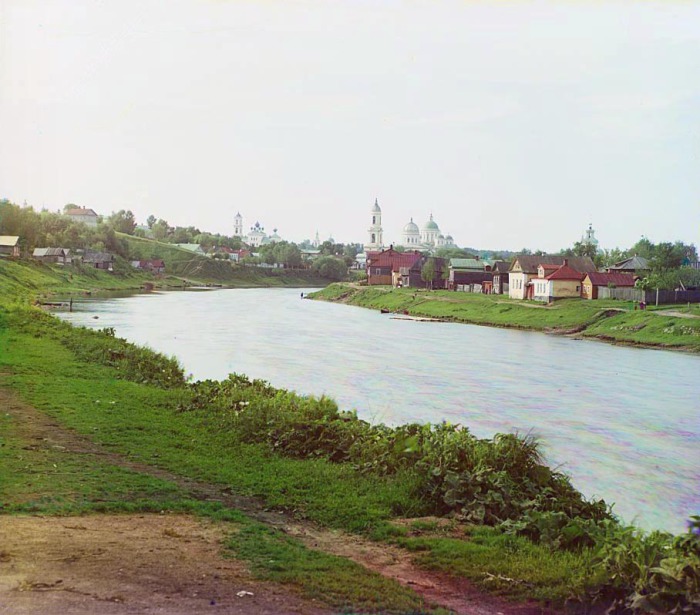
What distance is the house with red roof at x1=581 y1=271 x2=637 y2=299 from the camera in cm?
3553

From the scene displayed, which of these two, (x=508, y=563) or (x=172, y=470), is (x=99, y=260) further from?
(x=508, y=563)

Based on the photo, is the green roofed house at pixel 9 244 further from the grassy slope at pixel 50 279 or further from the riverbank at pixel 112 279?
the riverbank at pixel 112 279

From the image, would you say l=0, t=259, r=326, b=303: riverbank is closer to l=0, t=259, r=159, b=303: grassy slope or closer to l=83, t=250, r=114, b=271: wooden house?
l=0, t=259, r=159, b=303: grassy slope

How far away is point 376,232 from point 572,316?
7618 centimetres

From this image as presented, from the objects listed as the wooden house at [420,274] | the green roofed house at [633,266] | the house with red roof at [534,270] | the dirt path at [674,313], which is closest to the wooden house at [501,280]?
the house with red roof at [534,270]

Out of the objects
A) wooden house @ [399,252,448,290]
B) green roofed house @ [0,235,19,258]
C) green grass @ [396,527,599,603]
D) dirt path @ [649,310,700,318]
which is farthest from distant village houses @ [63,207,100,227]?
green grass @ [396,527,599,603]

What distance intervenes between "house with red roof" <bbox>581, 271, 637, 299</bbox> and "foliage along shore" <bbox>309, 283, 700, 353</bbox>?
128 centimetres

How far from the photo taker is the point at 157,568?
414cm

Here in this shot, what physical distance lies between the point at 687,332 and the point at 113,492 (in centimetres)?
2294

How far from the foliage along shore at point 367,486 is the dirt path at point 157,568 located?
0.18 meters

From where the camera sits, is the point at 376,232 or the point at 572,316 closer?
the point at 572,316

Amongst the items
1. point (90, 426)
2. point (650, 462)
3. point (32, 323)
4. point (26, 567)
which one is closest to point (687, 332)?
point (650, 462)

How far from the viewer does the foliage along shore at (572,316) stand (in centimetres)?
2523

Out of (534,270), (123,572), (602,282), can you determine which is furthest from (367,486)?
(534,270)
